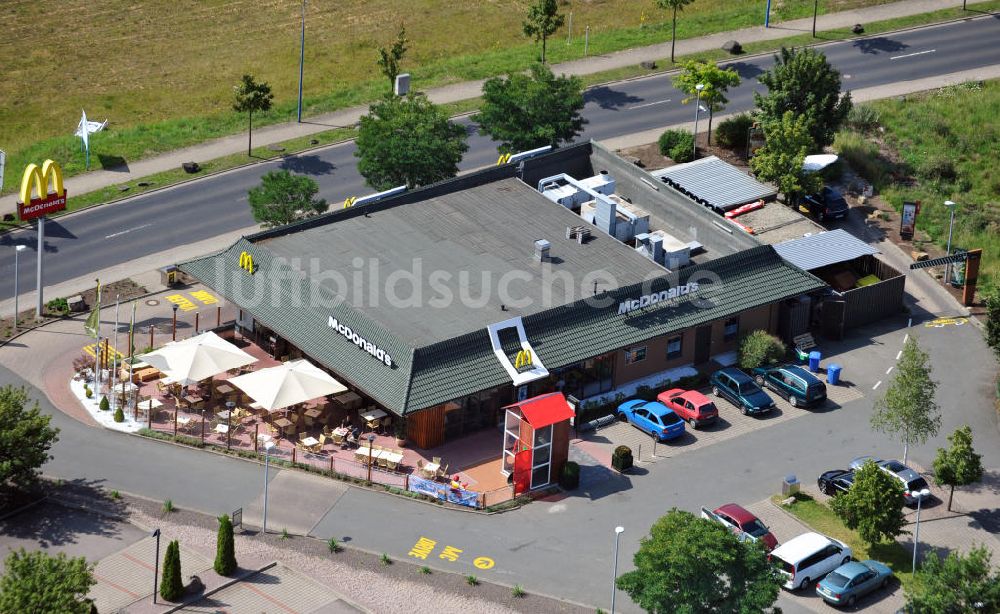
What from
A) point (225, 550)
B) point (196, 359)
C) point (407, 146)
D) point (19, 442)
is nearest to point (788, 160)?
point (407, 146)

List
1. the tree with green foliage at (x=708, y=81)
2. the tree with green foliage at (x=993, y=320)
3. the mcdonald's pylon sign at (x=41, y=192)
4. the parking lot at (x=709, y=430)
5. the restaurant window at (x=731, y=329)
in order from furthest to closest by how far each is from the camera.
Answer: the tree with green foliage at (x=708, y=81) < the mcdonald's pylon sign at (x=41, y=192) < the restaurant window at (x=731, y=329) < the tree with green foliage at (x=993, y=320) < the parking lot at (x=709, y=430)

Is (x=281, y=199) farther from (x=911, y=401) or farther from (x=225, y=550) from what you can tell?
(x=911, y=401)

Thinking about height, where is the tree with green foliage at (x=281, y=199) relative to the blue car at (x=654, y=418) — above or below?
above

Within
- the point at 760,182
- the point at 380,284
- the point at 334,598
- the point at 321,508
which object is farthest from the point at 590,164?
the point at 334,598

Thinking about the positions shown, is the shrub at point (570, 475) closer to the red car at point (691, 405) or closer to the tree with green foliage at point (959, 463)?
the red car at point (691, 405)

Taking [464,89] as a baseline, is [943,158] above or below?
below

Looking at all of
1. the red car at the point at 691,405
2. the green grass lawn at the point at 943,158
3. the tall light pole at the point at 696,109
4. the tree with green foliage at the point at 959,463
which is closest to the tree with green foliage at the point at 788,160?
the tall light pole at the point at 696,109
